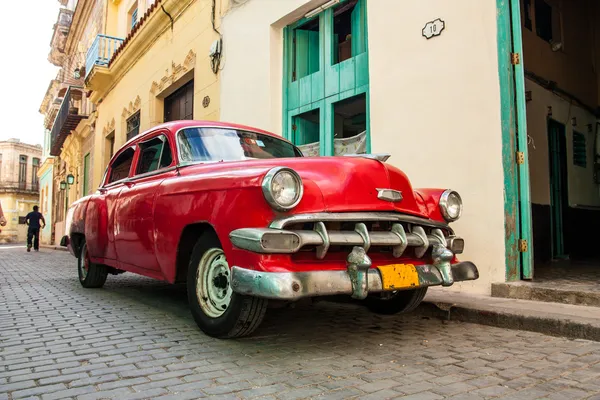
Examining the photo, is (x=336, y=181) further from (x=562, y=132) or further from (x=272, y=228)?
(x=562, y=132)

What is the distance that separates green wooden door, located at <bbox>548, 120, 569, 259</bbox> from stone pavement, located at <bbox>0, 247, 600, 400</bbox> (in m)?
5.07

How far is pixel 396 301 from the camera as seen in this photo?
3805 mm

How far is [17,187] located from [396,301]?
178 feet

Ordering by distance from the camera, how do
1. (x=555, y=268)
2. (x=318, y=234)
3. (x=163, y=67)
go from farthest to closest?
(x=163, y=67) < (x=555, y=268) < (x=318, y=234)

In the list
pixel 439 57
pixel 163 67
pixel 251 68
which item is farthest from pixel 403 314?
pixel 163 67

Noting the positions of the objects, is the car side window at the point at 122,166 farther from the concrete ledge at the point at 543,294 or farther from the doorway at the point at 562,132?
the doorway at the point at 562,132

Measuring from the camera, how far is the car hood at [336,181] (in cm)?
278

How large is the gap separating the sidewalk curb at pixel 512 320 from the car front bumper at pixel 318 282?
1068mm

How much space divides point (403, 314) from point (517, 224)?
1.56 m

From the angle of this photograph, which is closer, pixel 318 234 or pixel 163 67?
pixel 318 234

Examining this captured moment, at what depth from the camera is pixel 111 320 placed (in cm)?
375

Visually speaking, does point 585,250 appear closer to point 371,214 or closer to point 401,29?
point 401,29

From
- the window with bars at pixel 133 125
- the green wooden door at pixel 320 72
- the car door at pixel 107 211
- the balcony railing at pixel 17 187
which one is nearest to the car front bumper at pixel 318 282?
the car door at pixel 107 211

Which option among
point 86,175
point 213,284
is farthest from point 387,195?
point 86,175
